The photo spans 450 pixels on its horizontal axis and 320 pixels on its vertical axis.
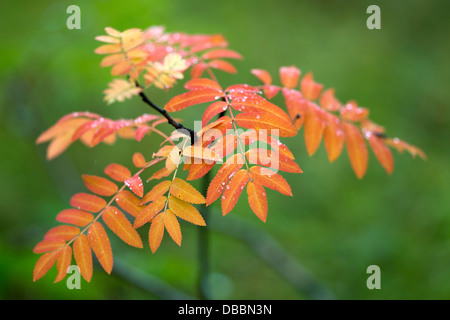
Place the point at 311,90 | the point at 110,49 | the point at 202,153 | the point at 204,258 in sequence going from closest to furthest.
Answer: the point at 202,153 < the point at 110,49 < the point at 311,90 < the point at 204,258

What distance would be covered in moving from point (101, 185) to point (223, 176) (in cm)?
38

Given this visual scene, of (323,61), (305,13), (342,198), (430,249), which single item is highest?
(305,13)

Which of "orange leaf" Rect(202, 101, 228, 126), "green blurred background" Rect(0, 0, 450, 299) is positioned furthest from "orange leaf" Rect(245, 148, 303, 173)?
"green blurred background" Rect(0, 0, 450, 299)

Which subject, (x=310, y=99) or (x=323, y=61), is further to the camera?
(x=323, y=61)

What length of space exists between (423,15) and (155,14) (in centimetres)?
369

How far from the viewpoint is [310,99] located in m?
1.31

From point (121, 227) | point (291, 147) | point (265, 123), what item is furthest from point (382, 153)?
point (291, 147)

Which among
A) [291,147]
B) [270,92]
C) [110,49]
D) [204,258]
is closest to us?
[110,49]

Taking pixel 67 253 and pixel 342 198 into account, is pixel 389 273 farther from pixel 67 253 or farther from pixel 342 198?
pixel 67 253

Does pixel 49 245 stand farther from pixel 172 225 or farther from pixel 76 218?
pixel 172 225

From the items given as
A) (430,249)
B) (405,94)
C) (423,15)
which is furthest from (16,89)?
(423,15)

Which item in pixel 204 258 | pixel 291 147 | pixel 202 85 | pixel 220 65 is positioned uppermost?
pixel 291 147

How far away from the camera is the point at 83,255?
0.96 metres

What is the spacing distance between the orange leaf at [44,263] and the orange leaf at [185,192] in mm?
359
